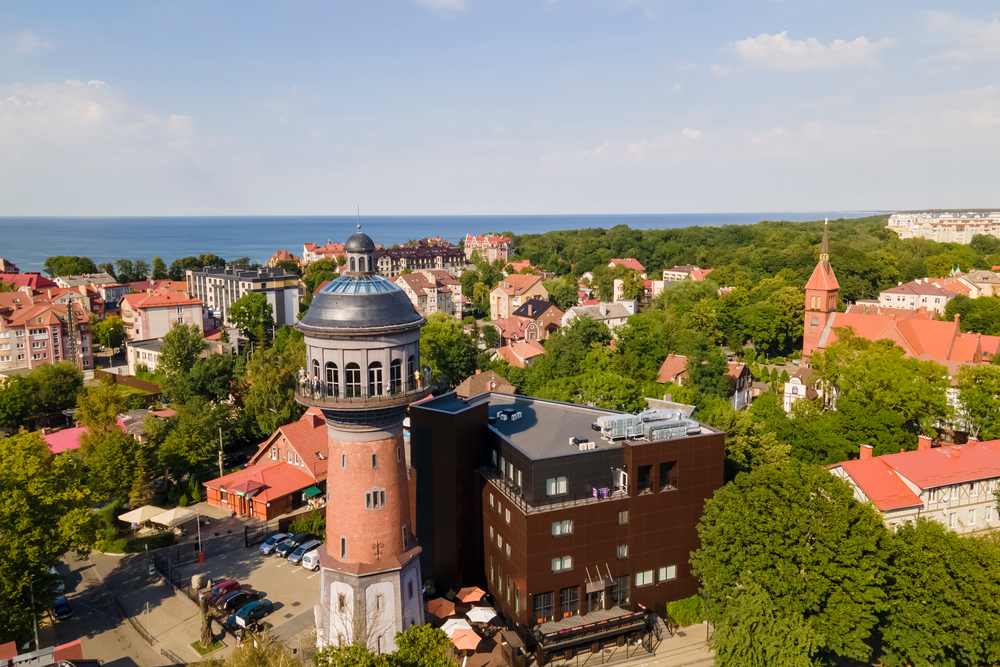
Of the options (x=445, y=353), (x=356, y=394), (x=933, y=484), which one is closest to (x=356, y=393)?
(x=356, y=394)

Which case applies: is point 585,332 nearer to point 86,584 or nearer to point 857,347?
point 857,347

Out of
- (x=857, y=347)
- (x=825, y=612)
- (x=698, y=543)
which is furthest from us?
(x=857, y=347)

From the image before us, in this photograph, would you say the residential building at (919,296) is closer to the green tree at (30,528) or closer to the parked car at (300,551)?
the parked car at (300,551)

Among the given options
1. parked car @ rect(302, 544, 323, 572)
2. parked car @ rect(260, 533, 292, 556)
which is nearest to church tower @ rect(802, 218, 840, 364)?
parked car @ rect(302, 544, 323, 572)

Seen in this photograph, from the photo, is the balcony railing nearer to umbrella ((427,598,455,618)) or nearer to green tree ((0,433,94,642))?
umbrella ((427,598,455,618))

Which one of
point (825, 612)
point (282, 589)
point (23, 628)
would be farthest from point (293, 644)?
point (825, 612)

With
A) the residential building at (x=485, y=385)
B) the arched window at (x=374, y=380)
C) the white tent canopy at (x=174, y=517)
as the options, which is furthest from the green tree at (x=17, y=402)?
the arched window at (x=374, y=380)

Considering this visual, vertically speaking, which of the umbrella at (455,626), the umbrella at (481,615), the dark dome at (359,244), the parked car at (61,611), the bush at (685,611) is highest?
the dark dome at (359,244)
